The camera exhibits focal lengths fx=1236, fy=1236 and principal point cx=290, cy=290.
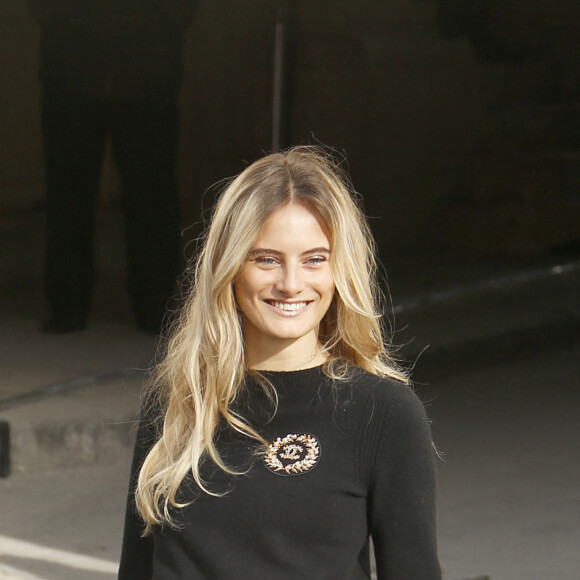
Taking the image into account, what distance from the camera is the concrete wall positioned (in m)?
5.86

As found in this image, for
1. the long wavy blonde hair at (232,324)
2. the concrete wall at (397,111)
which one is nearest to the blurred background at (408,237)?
the concrete wall at (397,111)

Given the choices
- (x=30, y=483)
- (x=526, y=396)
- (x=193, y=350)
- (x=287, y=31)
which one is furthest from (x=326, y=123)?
(x=193, y=350)

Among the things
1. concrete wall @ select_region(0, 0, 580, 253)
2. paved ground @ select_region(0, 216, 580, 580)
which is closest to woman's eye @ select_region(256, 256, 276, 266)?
paved ground @ select_region(0, 216, 580, 580)

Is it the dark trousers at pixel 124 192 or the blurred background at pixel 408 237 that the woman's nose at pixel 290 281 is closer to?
the blurred background at pixel 408 237

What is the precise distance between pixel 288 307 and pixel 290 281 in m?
0.05

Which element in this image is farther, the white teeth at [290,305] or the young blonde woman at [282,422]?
the white teeth at [290,305]

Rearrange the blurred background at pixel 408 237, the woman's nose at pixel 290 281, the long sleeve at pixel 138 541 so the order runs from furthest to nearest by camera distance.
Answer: the blurred background at pixel 408 237
the long sleeve at pixel 138 541
the woman's nose at pixel 290 281

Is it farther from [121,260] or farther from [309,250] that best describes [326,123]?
[309,250]

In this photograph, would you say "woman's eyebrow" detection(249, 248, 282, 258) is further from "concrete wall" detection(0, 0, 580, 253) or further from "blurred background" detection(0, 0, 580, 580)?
"concrete wall" detection(0, 0, 580, 253)

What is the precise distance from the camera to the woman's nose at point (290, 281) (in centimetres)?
193

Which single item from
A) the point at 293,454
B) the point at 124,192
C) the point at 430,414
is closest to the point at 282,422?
the point at 293,454

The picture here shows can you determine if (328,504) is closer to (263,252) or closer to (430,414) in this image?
(263,252)

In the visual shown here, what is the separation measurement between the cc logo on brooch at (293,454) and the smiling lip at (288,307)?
0.19 m

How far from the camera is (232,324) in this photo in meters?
2.02
